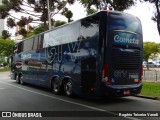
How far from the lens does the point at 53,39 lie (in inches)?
609

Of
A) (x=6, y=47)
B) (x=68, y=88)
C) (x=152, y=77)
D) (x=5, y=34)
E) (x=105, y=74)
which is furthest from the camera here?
(x=6, y=47)

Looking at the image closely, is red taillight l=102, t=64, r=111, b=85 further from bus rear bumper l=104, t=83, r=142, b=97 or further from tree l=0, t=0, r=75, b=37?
tree l=0, t=0, r=75, b=37

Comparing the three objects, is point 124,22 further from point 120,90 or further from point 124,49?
point 120,90

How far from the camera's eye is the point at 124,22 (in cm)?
1178

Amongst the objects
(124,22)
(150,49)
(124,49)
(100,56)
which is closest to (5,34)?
(124,22)

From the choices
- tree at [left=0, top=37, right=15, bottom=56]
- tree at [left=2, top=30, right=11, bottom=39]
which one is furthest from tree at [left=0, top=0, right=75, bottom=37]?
tree at [left=0, top=37, right=15, bottom=56]

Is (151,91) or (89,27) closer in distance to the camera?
(89,27)

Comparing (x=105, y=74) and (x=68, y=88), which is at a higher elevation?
(x=105, y=74)

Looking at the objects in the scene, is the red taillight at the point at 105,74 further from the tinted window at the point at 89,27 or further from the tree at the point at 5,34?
the tree at the point at 5,34

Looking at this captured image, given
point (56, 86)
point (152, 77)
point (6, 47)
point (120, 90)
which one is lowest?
point (152, 77)

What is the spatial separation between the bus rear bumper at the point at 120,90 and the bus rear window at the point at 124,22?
2.34m

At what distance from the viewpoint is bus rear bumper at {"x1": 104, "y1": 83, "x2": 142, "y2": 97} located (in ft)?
36.5

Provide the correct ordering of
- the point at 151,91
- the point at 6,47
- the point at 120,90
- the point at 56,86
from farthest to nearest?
the point at 6,47 < the point at 151,91 < the point at 56,86 < the point at 120,90

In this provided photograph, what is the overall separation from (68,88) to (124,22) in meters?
4.33
